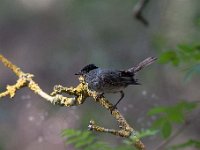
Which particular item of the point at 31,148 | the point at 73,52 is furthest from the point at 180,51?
the point at 73,52

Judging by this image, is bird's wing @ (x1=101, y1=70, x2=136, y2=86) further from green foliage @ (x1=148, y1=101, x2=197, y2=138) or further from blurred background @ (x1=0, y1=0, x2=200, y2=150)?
blurred background @ (x1=0, y1=0, x2=200, y2=150)

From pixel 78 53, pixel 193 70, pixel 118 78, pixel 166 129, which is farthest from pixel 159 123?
pixel 78 53

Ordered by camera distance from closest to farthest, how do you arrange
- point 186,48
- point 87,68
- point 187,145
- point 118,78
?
point 187,145 < point 186,48 < point 87,68 < point 118,78

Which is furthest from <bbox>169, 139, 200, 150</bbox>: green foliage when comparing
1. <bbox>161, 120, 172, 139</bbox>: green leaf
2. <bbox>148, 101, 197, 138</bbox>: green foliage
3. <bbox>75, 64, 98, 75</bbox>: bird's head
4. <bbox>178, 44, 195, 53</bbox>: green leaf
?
<bbox>75, 64, 98, 75</bbox>: bird's head

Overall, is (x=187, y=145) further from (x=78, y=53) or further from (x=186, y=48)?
(x=78, y=53)

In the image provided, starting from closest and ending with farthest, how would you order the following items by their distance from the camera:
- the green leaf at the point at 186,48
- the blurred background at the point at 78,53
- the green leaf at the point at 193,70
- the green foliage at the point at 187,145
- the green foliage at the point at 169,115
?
the green foliage at the point at 187,145 < the green foliage at the point at 169,115 < the green leaf at the point at 193,70 < the green leaf at the point at 186,48 < the blurred background at the point at 78,53

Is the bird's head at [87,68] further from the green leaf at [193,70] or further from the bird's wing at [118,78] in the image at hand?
the green leaf at [193,70]

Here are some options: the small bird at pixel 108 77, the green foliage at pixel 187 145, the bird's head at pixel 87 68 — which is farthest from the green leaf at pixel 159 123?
the bird's head at pixel 87 68
